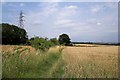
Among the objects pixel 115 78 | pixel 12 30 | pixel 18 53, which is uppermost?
pixel 12 30

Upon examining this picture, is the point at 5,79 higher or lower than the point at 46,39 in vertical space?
lower

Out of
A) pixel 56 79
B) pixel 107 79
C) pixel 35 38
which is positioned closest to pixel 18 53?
pixel 56 79

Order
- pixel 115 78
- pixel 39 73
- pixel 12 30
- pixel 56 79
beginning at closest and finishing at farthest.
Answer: pixel 56 79
pixel 115 78
pixel 39 73
pixel 12 30

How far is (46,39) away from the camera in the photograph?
57.2 ft

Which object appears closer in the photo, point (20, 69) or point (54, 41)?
point (20, 69)

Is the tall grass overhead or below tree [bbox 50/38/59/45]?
below

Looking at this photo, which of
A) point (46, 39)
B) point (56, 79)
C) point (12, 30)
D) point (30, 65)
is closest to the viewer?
point (56, 79)

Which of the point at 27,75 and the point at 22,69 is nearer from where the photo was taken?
the point at 27,75

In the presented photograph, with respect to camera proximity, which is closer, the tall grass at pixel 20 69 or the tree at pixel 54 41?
the tall grass at pixel 20 69

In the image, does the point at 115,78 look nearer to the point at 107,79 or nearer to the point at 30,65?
the point at 107,79

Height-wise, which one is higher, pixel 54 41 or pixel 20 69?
pixel 54 41

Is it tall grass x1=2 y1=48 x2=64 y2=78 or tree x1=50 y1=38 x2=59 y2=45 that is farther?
tree x1=50 y1=38 x2=59 y2=45

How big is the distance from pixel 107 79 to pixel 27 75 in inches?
91.1

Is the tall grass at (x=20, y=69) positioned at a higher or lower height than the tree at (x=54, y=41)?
lower
